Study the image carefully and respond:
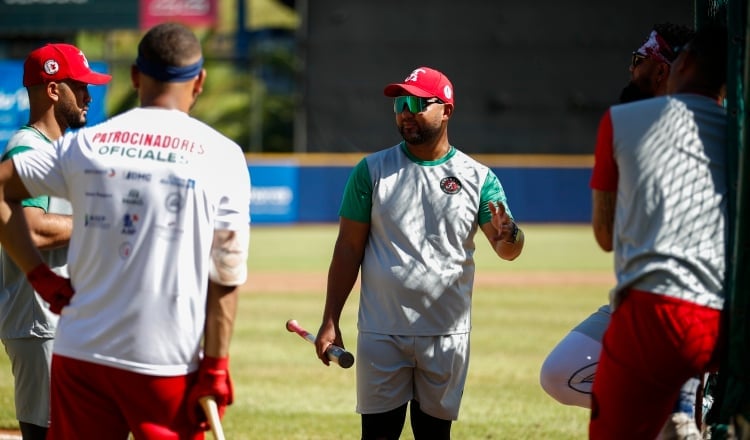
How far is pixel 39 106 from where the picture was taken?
5.29 m

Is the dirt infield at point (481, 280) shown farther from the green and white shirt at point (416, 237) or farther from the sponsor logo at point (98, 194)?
the sponsor logo at point (98, 194)

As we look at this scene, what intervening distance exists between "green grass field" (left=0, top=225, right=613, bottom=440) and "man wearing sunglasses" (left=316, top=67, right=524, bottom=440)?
2.26 metres

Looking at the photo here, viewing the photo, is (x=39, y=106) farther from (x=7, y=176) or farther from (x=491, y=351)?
(x=491, y=351)

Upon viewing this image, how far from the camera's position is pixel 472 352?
37.1ft

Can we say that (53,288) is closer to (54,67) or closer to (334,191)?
(54,67)

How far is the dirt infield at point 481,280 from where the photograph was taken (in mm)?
17312

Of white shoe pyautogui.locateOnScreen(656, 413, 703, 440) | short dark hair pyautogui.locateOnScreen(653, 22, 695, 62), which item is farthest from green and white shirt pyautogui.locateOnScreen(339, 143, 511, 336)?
white shoe pyautogui.locateOnScreen(656, 413, 703, 440)

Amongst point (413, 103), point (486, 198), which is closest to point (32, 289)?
point (413, 103)

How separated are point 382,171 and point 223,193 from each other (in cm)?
165

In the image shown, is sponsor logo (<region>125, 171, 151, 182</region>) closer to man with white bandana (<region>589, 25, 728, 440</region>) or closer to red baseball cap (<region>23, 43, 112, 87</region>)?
man with white bandana (<region>589, 25, 728, 440</region>)

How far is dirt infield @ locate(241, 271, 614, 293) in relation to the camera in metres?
17.3

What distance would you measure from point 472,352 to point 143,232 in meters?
7.91

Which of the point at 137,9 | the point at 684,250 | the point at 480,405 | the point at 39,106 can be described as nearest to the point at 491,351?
the point at 480,405

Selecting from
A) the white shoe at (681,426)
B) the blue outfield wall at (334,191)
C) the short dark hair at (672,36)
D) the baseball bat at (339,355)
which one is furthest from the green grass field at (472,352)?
the blue outfield wall at (334,191)
